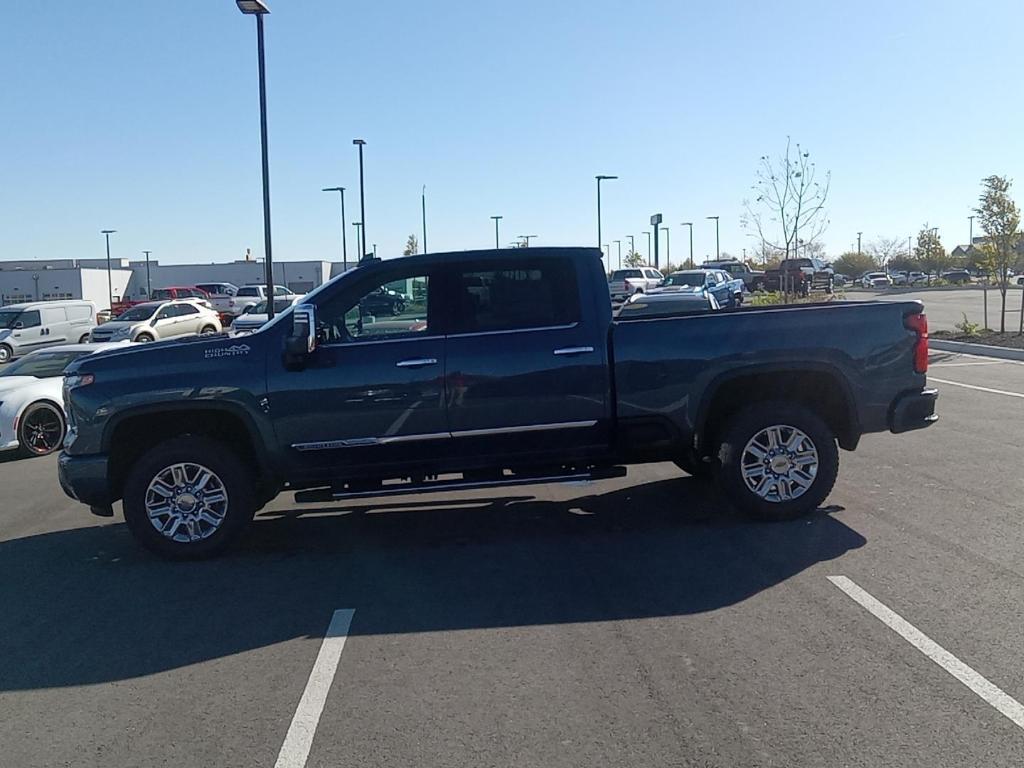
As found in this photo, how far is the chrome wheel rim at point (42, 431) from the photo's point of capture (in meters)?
12.2

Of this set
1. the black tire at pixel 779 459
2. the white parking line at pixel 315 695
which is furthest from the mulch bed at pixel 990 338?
the white parking line at pixel 315 695

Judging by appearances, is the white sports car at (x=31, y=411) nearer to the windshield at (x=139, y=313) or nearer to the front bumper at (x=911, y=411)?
the front bumper at (x=911, y=411)

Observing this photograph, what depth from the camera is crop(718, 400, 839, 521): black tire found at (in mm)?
7402

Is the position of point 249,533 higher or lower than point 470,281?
lower

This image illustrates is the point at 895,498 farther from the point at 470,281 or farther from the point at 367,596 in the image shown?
the point at 367,596

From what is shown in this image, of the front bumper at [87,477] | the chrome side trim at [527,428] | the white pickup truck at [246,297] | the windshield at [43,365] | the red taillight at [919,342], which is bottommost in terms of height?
the front bumper at [87,477]

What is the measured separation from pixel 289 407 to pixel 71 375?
1.61m

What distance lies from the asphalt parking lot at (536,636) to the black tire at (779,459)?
0.16 metres

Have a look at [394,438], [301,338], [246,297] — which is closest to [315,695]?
[394,438]

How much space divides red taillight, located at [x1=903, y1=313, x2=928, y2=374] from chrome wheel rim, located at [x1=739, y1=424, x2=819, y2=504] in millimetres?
1018

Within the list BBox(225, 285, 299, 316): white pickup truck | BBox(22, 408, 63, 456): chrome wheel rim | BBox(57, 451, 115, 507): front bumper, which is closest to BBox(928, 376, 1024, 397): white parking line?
BBox(57, 451, 115, 507): front bumper

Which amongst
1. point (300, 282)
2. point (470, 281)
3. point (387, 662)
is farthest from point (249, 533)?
point (300, 282)

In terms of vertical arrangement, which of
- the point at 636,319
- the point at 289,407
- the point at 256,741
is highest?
the point at 636,319

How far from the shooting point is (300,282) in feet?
281
